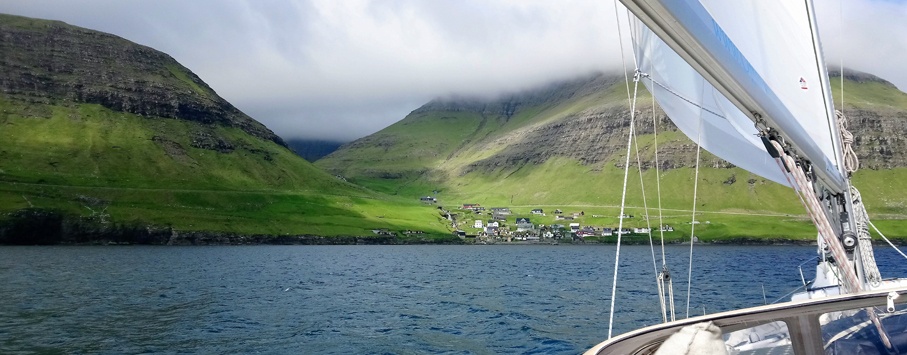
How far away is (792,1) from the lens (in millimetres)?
9453

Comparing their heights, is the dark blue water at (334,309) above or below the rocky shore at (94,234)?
below

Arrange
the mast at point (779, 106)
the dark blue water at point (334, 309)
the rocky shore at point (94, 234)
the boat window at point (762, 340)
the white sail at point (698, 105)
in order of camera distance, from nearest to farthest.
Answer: the boat window at point (762, 340)
the mast at point (779, 106)
the white sail at point (698, 105)
the dark blue water at point (334, 309)
the rocky shore at point (94, 234)

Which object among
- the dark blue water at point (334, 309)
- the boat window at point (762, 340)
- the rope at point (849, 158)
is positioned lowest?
the dark blue water at point (334, 309)

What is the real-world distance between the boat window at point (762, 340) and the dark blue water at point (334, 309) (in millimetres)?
24377

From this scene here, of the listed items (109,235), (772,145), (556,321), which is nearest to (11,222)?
(109,235)

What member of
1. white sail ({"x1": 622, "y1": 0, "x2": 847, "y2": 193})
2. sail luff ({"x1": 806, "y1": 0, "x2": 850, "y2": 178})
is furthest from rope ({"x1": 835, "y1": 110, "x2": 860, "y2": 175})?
sail luff ({"x1": 806, "y1": 0, "x2": 850, "y2": 178})

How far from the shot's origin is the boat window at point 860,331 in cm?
523

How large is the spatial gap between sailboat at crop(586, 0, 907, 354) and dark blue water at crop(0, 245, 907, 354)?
63.5 feet

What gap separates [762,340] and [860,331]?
32.5 inches

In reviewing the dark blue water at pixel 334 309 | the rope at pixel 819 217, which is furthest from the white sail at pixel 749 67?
the dark blue water at pixel 334 309

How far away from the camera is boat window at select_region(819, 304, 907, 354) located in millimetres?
5233

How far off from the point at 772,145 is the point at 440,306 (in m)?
40.0

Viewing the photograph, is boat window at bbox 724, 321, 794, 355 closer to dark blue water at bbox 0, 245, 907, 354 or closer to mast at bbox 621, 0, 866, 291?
mast at bbox 621, 0, 866, 291

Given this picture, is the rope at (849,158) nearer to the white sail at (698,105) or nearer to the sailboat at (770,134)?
the sailboat at (770,134)
